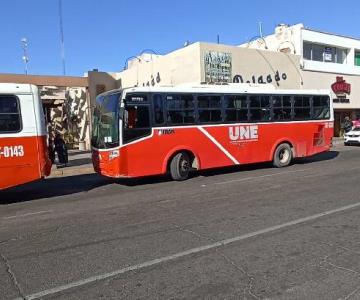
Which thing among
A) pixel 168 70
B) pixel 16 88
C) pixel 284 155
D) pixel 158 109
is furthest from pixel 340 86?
pixel 16 88

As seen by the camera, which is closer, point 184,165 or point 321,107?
point 184,165

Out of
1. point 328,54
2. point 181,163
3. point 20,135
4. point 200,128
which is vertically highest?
point 328,54

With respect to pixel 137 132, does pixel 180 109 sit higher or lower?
higher

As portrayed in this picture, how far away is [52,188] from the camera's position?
1317 centimetres

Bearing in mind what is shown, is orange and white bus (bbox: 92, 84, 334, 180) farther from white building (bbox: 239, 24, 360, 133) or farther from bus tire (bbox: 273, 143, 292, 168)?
white building (bbox: 239, 24, 360, 133)

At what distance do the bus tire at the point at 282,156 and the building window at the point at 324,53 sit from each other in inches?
728

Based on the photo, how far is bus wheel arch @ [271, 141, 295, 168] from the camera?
1623 centimetres

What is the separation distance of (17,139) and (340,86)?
96.9 feet

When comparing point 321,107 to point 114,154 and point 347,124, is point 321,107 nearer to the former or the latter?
point 114,154

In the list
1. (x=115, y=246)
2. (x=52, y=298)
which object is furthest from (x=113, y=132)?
(x=52, y=298)

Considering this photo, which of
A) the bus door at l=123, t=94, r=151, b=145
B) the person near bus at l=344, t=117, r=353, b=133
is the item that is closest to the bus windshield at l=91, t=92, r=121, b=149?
the bus door at l=123, t=94, r=151, b=145

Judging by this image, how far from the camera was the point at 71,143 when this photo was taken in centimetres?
3069

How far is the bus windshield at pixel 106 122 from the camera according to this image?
12609mm

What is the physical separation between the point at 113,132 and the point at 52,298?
8468 millimetres
